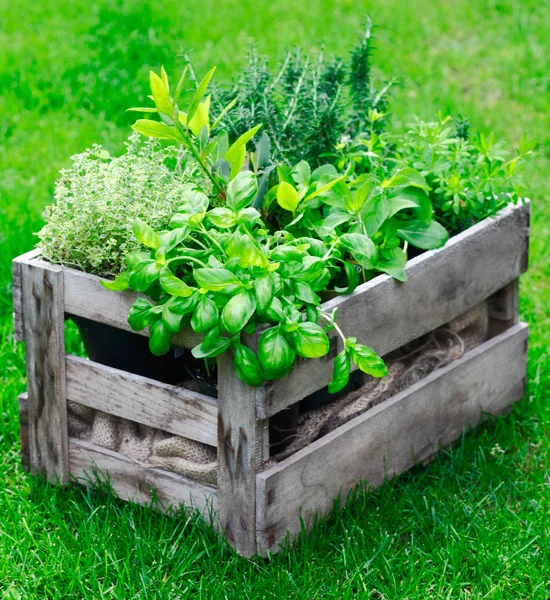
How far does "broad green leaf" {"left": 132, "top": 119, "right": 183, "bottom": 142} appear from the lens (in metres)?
2.38

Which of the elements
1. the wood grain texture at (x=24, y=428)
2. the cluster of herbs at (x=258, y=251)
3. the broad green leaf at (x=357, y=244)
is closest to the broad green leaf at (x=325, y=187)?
the cluster of herbs at (x=258, y=251)

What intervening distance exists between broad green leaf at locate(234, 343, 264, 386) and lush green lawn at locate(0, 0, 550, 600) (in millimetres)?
490

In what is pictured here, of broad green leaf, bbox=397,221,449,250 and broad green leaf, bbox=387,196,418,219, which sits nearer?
broad green leaf, bbox=387,196,418,219

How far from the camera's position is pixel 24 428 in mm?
2834

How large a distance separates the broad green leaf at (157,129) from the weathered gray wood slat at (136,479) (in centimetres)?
83

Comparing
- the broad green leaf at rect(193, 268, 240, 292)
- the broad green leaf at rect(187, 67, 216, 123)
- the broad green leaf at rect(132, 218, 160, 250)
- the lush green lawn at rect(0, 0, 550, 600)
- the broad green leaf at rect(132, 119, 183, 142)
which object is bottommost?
the lush green lawn at rect(0, 0, 550, 600)

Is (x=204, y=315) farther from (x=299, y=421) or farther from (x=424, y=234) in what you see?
(x=424, y=234)

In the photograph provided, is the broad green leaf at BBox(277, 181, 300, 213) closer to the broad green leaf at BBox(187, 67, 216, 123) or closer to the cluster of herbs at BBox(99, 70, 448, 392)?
the cluster of herbs at BBox(99, 70, 448, 392)

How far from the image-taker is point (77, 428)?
9.17 feet

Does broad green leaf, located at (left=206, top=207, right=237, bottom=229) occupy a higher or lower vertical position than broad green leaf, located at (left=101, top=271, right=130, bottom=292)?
higher

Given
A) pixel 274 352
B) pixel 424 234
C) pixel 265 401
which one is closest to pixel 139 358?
pixel 265 401

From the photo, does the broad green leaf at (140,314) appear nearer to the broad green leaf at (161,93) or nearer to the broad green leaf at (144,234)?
the broad green leaf at (144,234)

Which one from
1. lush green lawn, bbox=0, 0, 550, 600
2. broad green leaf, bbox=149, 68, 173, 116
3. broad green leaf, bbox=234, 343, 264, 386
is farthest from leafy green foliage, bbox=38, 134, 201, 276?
lush green lawn, bbox=0, 0, 550, 600

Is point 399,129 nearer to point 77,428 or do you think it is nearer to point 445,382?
point 445,382
